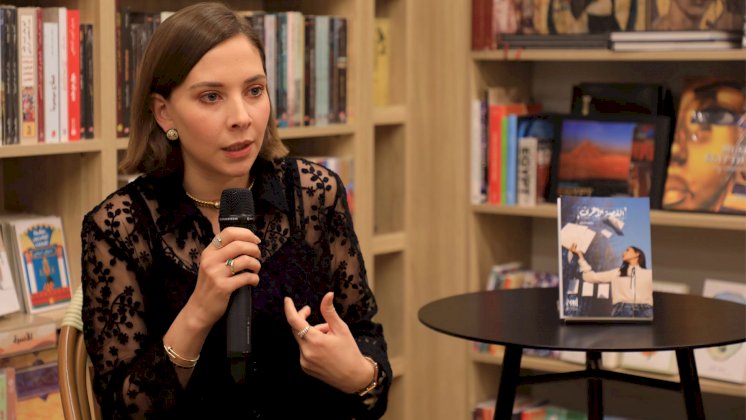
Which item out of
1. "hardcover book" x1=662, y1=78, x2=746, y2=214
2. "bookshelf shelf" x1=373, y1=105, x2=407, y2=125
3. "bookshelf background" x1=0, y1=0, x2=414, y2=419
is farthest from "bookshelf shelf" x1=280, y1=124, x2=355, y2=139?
"hardcover book" x1=662, y1=78, x2=746, y2=214

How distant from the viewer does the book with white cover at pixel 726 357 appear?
9.65 feet

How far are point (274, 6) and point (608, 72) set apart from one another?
975 mm

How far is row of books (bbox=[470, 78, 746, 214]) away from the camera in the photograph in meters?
2.97

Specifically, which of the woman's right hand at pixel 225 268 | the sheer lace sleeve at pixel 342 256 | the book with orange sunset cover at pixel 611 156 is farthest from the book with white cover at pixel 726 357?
the woman's right hand at pixel 225 268

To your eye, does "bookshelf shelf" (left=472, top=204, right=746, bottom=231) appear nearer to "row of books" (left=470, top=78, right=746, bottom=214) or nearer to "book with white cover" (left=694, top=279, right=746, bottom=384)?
"row of books" (left=470, top=78, right=746, bottom=214)

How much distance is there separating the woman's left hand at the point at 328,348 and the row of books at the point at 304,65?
1.29 m

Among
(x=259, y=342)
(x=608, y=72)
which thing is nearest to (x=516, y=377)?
(x=259, y=342)

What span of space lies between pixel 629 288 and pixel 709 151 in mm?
1007

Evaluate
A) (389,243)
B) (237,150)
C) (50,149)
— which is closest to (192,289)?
(237,150)

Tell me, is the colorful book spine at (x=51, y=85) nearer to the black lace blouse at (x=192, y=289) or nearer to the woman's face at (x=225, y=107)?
the black lace blouse at (x=192, y=289)

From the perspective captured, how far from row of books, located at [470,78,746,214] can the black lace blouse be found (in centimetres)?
137

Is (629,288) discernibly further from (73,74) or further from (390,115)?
(390,115)

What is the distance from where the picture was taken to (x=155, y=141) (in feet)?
5.95

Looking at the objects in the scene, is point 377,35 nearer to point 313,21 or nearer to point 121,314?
point 313,21
